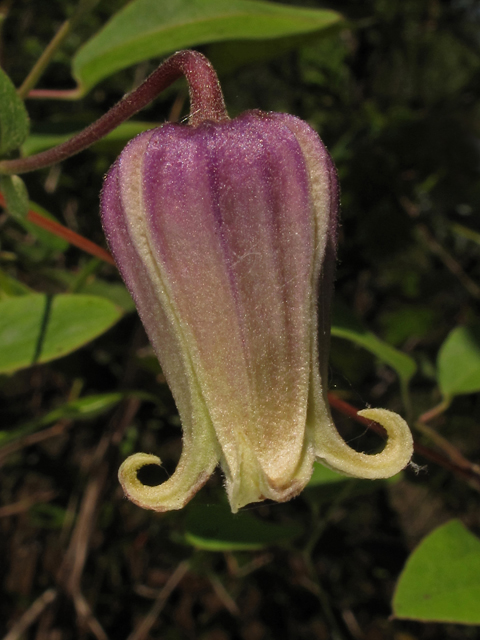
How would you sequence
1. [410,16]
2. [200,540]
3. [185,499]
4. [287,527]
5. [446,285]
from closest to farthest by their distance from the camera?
[185,499] → [200,540] → [287,527] → [446,285] → [410,16]

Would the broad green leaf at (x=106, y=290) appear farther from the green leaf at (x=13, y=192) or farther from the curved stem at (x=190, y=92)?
the curved stem at (x=190, y=92)

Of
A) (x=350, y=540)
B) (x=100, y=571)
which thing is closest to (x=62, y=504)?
(x=100, y=571)

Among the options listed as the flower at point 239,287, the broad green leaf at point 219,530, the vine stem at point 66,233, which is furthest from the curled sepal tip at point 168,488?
the vine stem at point 66,233

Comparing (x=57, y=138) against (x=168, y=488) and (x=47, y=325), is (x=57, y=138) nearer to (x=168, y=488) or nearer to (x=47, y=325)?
(x=47, y=325)

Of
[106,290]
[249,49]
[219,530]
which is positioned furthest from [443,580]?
[249,49]

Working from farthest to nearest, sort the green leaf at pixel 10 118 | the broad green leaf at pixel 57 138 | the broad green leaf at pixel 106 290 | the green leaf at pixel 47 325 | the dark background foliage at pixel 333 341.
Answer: the dark background foliage at pixel 333 341 → the broad green leaf at pixel 106 290 → the broad green leaf at pixel 57 138 → the green leaf at pixel 47 325 → the green leaf at pixel 10 118

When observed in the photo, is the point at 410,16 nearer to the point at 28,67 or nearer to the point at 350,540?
the point at 28,67
